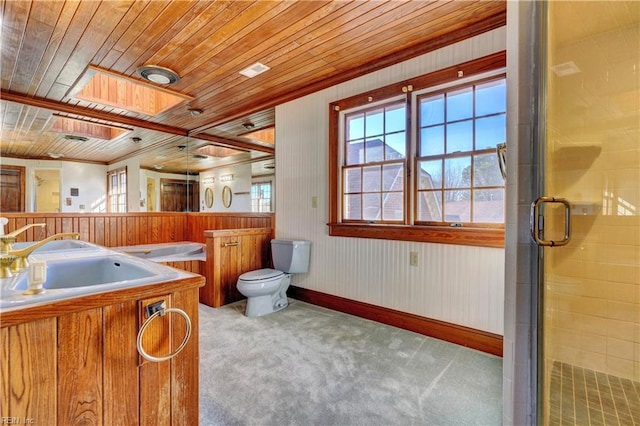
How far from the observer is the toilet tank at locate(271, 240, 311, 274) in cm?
302

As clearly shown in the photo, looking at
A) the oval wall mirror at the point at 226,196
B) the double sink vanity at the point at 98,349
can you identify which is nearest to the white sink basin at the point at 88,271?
the double sink vanity at the point at 98,349

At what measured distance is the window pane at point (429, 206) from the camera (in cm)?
232

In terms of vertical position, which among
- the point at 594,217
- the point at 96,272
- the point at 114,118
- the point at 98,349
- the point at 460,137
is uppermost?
the point at 114,118

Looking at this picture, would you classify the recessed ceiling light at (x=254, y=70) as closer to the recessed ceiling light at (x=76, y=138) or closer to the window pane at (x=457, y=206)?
the window pane at (x=457, y=206)

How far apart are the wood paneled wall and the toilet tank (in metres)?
0.59

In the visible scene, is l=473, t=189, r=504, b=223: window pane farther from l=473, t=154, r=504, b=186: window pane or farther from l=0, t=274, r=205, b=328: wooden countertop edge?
l=0, t=274, r=205, b=328: wooden countertop edge

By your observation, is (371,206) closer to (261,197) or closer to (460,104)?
(460,104)

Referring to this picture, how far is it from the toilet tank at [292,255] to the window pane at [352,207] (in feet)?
1.83

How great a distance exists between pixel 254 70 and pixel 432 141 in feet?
5.74

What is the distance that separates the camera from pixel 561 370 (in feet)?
4.18

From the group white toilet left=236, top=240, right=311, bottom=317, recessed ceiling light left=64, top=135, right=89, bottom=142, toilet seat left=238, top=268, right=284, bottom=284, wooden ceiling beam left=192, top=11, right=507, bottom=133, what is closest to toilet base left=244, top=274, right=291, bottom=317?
white toilet left=236, top=240, right=311, bottom=317

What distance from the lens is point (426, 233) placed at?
2.31 meters

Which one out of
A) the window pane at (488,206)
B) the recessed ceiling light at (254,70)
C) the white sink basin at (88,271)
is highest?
the recessed ceiling light at (254,70)

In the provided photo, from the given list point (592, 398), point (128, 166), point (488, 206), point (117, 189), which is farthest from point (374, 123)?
point (117, 189)
